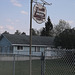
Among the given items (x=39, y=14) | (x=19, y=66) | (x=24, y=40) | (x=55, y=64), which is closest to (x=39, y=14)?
(x=39, y=14)

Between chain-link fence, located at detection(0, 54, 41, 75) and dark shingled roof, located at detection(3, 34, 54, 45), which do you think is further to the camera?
dark shingled roof, located at detection(3, 34, 54, 45)

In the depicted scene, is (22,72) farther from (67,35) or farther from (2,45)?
(2,45)

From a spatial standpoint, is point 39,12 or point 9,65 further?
point 9,65

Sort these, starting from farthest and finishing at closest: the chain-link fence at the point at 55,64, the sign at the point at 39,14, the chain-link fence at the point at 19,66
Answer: the chain-link fence at the point at 19,66
the sign at the point at 39,14
the chain-link fence at the point at 55,64

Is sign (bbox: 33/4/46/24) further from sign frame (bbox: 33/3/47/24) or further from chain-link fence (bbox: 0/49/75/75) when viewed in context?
chain-link fence (bbox: 0/49/75/75)

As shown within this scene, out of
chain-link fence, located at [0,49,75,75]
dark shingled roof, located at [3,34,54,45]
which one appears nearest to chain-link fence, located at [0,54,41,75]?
chain-link fence, located at [0,49,75,75]

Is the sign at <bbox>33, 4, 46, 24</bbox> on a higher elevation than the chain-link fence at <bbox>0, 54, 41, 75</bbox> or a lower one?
higher

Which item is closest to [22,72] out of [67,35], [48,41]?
[67,35]

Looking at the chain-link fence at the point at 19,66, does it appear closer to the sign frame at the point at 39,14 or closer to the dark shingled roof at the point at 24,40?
the sign frame at the point at 39,14

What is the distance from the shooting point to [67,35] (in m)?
28.0

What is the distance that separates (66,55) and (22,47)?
29.9 metres

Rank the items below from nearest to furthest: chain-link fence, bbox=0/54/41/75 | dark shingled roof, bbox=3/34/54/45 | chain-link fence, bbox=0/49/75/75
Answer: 1. chain-link fence, bbox=0/49/75/75
2. chain-link fence, bbox=0/54/41/75
3. dark shingled roof, bbox=3/34/54/45

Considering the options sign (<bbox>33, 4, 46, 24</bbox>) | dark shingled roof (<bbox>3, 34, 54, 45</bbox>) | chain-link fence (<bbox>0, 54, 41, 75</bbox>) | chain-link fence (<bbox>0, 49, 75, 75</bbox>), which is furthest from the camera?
dark shingled roof (<bbox>3, 34, 54, 45</bbox>)

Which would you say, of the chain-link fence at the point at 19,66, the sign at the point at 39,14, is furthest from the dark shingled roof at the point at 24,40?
the sign at the point at 39,14
